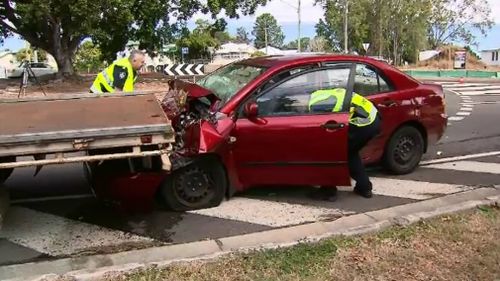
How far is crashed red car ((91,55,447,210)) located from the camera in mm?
5816

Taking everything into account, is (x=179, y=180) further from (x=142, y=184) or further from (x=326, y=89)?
(x=326, y=89)

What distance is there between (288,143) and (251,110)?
20.5 inches

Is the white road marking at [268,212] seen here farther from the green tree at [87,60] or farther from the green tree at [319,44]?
the green tree at [319,44]

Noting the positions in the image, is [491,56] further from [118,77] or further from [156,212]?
[156,212]

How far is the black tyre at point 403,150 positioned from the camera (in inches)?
295

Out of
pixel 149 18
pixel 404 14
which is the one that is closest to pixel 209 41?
pixel 404 14

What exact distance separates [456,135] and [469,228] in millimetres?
6181

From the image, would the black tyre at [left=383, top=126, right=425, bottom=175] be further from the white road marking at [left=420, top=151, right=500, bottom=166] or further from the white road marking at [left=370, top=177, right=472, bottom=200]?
the white road marking at [left=420, top=151, right=500, bottom=166]

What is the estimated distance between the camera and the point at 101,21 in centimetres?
2605

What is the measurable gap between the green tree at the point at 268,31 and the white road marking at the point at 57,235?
406 ft

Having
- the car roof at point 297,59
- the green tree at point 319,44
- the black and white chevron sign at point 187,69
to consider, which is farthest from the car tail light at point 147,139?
the green tree at point 319,44

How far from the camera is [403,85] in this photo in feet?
24.5

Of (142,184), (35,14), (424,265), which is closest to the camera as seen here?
(424,265)

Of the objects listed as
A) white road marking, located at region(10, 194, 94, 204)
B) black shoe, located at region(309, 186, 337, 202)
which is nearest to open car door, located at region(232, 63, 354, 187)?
black shoe, located at region(309, 186, 337, 202)
